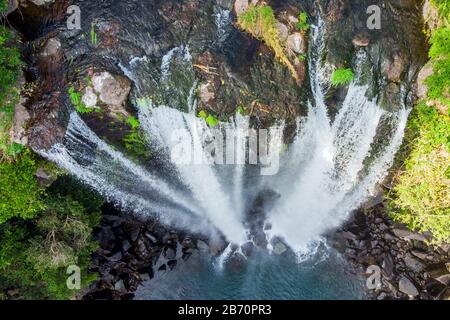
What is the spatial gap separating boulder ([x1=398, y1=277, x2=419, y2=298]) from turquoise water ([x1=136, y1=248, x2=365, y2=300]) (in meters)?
1.38

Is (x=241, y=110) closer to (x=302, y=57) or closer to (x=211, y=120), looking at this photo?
(x=211, y=120)

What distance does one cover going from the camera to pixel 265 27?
1065 cm

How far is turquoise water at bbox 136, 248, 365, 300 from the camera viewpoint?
12633 millimetres

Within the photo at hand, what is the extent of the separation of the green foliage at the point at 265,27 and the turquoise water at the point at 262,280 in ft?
21.9

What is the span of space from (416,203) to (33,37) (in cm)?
1292

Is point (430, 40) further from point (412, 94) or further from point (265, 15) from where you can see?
point (265, 15)

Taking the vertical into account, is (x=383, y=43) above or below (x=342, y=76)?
above

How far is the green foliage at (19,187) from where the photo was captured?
31.3 ft

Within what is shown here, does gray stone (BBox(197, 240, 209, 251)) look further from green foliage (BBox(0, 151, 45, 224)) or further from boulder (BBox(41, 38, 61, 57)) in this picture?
boulder (BBox(41, 38, 61, 57))

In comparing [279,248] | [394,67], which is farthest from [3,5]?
[279,248]

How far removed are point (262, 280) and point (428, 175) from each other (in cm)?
655

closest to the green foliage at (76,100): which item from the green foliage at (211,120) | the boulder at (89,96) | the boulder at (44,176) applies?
the boulder at (89,96)

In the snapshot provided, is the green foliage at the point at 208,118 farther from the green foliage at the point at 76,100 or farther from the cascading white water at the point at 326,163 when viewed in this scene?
the green foliage at the point at 76,100

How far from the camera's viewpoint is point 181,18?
10.6 m
